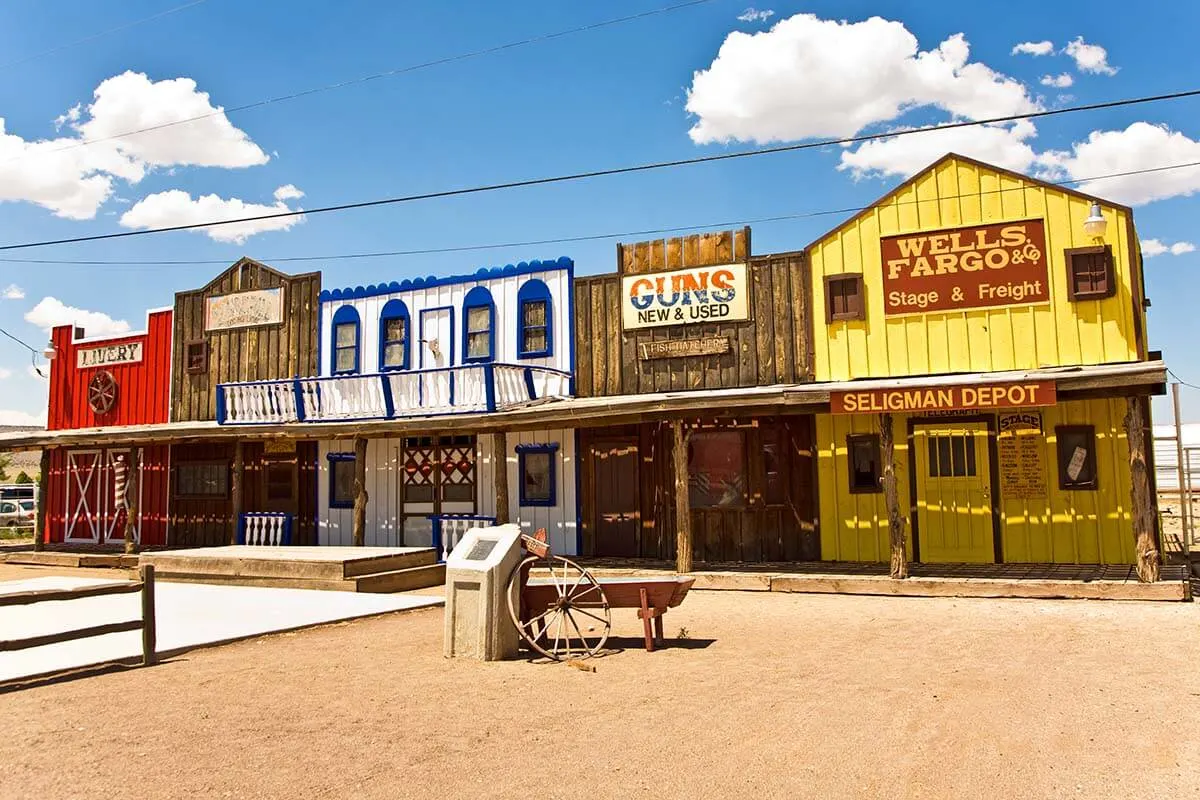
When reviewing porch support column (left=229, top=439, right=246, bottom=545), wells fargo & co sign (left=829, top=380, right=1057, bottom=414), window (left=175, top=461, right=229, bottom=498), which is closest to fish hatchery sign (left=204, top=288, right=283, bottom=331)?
window (left=175, top=461, right=229, bottom=498)

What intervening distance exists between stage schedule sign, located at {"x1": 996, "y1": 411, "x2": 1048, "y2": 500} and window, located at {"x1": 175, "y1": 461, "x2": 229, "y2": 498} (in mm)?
16417

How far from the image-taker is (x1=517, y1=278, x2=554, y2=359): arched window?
1814 cm

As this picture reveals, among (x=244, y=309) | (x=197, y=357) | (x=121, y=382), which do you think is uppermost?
(x=244, y=309)

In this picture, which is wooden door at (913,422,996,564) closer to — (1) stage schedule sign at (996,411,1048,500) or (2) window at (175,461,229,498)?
(1) stage schedule sign at (996,411,1048,500)

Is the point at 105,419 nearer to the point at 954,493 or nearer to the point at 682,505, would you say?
the point at 682,505

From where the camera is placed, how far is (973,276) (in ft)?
48.2

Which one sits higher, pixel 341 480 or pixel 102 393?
pixel 102 393

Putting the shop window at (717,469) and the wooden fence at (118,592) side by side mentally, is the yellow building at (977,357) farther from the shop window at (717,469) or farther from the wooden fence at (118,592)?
the wooden fence at (118,592)

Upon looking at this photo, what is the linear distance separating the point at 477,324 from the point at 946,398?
989 centimetres

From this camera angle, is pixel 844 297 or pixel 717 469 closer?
pixel 844 297

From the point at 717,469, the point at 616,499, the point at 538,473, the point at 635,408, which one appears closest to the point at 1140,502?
the point at 717,469

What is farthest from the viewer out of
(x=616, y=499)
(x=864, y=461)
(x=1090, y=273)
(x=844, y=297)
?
(x=616, y=499)

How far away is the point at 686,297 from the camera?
55.5ft

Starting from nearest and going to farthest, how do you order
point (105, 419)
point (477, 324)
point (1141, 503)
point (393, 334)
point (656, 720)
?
point (656, 720) < point (1141, 503) < point (477, 324) < point (393, 334) < point (105, 419)
